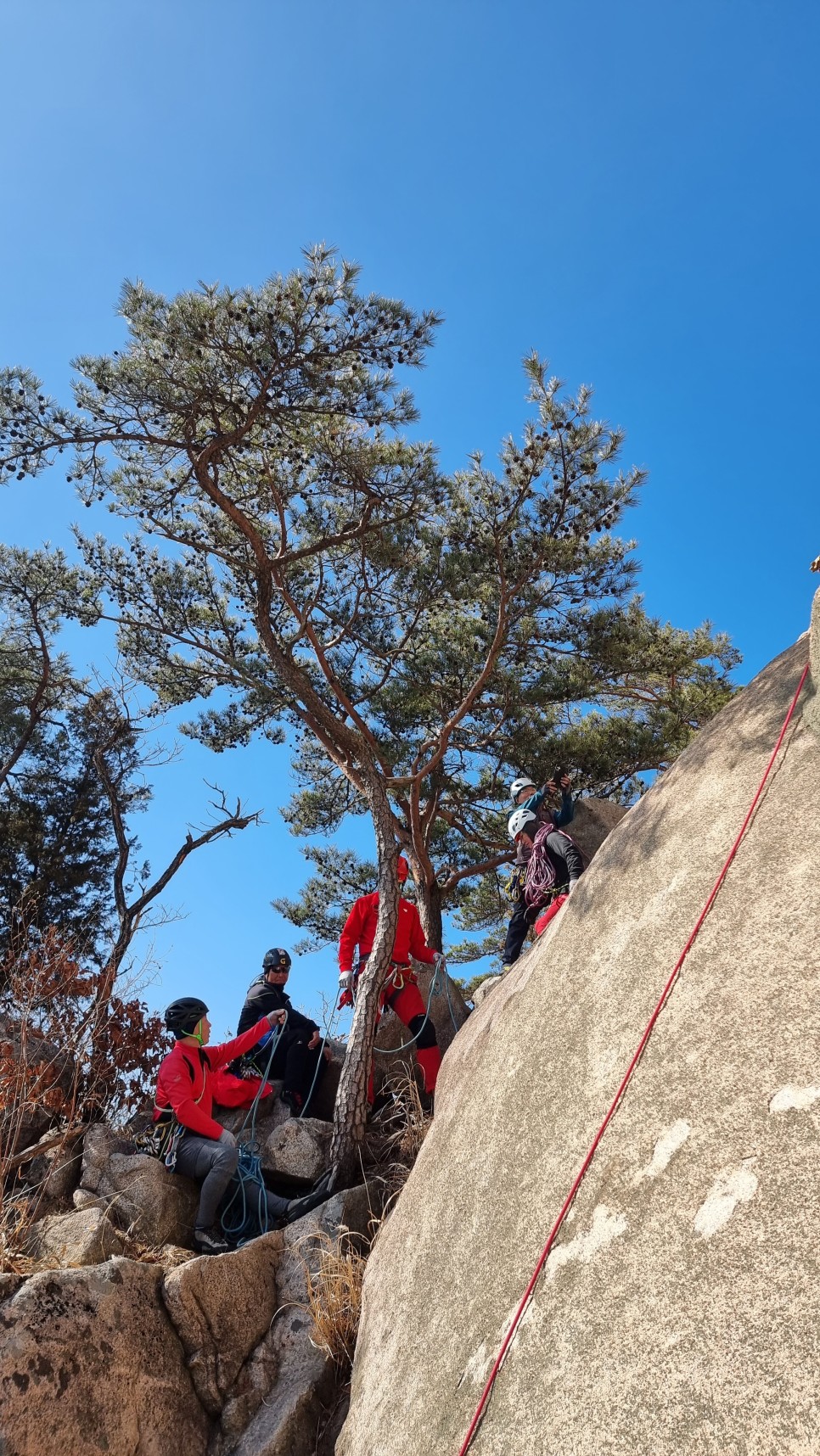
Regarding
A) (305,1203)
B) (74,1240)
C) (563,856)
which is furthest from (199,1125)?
(563,856)

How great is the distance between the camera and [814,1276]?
2.50 metres

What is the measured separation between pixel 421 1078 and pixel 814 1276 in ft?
16.7

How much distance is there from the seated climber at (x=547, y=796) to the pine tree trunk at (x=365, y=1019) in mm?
1144

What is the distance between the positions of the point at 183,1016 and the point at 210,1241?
1.29 m

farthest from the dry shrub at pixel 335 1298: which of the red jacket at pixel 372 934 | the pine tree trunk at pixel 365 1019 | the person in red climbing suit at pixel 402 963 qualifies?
the red jacket at pixel 372 934

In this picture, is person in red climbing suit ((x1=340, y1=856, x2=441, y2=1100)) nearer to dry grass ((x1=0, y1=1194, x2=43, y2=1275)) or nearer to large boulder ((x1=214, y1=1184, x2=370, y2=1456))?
large boulder ((x1=214, y1=1184, x2=370, y2=1456))

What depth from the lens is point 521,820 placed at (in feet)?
24.4

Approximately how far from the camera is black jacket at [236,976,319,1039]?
7371 mm

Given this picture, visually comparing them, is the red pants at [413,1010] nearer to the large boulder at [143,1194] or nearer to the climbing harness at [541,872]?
the climbing harness at [541,872]

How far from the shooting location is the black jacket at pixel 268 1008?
737cm

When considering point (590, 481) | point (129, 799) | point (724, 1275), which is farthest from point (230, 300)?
point (129, 799)

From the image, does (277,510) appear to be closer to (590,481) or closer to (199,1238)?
(590,481)

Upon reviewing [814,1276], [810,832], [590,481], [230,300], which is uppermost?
[230,300]

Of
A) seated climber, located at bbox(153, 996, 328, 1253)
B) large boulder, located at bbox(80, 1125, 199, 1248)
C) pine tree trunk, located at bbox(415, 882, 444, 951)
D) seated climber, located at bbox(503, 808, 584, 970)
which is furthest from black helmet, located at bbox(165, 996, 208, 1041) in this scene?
pine tree trunk, located at bbox(415, 882, 444, 951)
